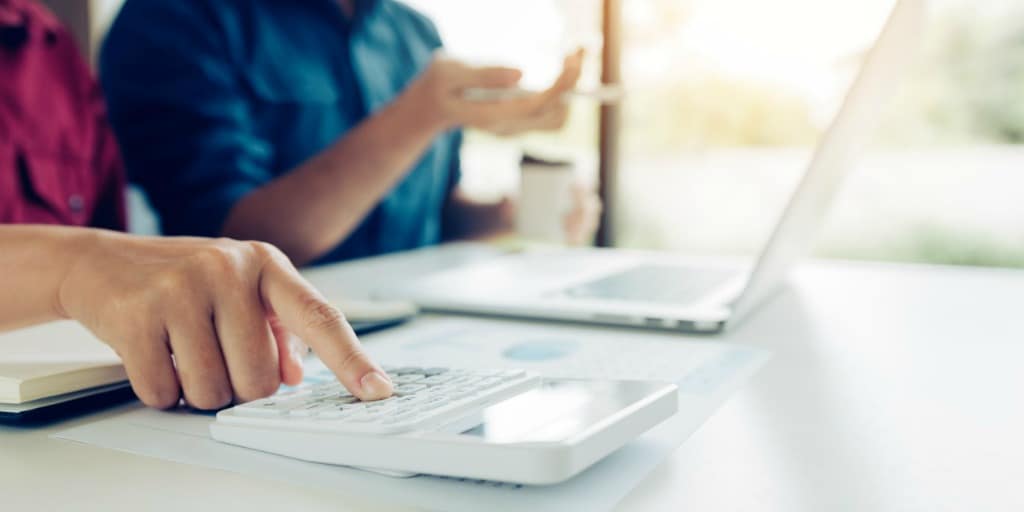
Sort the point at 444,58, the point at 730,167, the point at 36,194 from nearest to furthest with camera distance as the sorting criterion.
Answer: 1. the point at 444,58
2. the point at 36,194
3. the point at 730,167

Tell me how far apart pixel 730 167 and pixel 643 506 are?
530 cm

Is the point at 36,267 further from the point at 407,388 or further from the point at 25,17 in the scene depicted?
the point at 25,17

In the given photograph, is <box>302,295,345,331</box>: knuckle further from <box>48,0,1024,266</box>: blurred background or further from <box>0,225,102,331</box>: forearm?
<box>48,0,1024,266</box>: blurred background

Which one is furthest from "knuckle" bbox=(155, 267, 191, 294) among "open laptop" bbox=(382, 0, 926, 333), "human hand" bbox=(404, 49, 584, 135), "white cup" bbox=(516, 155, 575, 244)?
"white cup" bbox=(516, 155, 575, 244)

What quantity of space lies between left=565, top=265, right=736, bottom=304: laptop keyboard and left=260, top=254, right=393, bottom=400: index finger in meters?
0.47

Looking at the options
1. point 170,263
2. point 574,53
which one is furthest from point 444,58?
point 170,263

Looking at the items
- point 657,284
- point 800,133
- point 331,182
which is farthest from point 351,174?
point 800,133

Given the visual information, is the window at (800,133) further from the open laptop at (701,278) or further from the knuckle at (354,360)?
the knuckle at (354,360)

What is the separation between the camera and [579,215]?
4.88 feet

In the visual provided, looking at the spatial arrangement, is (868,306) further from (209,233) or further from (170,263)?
(209,233)

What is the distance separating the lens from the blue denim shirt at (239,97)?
1535mm

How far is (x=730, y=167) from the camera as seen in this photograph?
5.54 m

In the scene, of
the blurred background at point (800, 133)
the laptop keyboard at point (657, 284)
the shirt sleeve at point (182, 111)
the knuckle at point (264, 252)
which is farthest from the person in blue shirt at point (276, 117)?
the blurred background at point (800, 133)

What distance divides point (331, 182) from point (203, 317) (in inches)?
36.6
